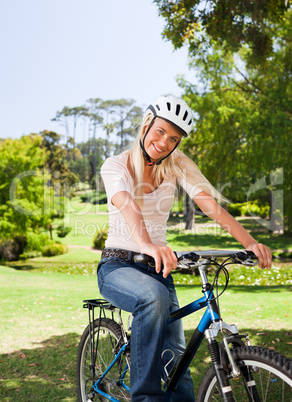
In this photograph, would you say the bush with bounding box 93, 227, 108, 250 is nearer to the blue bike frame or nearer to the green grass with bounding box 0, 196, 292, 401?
the green grass with bounding box 0, 196, 292, 401

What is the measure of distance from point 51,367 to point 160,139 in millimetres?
3418

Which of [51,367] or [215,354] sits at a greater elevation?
[215,354]

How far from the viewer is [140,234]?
2320mm

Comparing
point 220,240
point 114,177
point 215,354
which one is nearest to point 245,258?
point 215,354

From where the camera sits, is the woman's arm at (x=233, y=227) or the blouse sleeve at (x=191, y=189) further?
the blouse sleeve at (x=191, y=189)

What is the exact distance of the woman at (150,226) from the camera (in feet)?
7.68

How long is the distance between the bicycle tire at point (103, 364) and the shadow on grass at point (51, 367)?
78 centimetres

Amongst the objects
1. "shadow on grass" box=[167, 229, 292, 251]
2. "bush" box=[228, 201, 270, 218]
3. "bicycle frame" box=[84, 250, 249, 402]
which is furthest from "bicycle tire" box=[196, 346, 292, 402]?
"bush" box=[228, 201, 270, 218]

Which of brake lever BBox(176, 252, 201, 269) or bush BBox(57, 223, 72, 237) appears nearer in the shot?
brake lever BBox(176, 252, 201, 269)

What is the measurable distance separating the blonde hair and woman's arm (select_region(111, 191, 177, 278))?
0.82ft

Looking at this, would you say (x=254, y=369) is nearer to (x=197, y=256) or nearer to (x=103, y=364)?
(x=197, y=256)

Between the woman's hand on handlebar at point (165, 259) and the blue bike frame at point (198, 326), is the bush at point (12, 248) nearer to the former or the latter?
the blue bike frame at point (198, 326)

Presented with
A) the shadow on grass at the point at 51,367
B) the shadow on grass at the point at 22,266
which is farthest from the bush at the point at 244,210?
the shadow on grass at the point at 51,367

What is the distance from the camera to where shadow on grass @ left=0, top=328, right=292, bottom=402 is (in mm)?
4227
